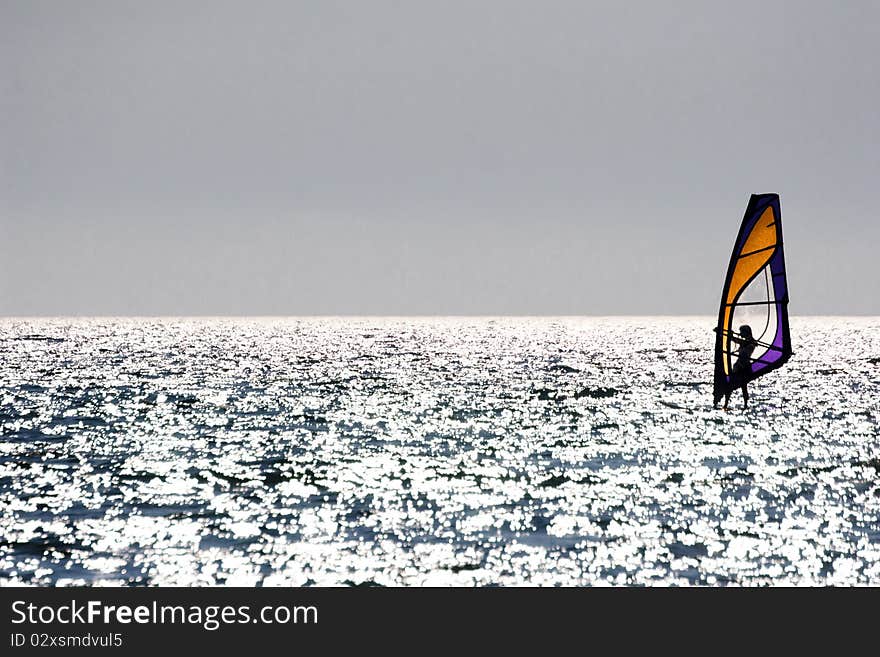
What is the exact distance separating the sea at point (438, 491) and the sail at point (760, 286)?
2829 millimetres

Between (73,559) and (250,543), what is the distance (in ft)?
8.54

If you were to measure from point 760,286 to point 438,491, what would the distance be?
42.0 feet

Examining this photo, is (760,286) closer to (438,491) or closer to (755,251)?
(755,251)

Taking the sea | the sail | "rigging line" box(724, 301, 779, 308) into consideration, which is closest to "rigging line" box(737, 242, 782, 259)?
the sail

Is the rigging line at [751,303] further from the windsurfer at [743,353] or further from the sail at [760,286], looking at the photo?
the windsurfer at [743,353]

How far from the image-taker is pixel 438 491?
19.8 meters

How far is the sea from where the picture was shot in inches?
545

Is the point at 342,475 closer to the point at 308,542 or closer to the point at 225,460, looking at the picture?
the point at 225,460

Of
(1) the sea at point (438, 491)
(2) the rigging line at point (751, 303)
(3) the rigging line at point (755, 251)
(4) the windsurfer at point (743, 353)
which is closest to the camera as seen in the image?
(1) the sea at point (438, 491)

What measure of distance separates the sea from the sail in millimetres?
2829

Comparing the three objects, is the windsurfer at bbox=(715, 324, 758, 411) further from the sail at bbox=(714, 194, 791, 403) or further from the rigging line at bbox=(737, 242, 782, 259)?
the rigging line at bbox=(737, 242, 782, 259)

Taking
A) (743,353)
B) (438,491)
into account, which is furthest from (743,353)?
(438,491)

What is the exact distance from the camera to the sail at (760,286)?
27.2 m

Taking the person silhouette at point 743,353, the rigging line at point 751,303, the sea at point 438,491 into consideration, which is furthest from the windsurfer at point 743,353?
the sea at point 438,491
